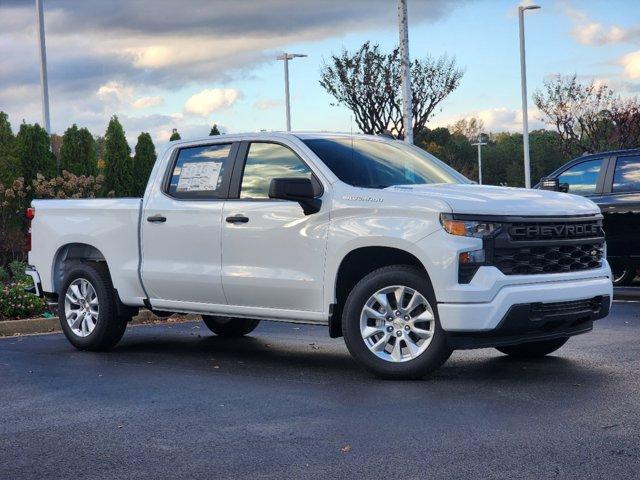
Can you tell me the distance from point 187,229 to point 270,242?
1.00 metres

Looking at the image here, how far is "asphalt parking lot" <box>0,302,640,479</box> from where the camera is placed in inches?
225

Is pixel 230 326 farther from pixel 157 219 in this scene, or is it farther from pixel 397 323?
pixel 397 323

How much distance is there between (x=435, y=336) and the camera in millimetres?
8094

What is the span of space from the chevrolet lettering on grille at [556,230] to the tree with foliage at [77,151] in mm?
19006

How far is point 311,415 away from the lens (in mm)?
7043

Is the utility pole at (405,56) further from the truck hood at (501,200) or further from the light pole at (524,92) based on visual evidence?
the light pole at (524,92)

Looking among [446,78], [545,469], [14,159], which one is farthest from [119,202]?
[446,78]

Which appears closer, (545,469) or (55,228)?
(545,469)

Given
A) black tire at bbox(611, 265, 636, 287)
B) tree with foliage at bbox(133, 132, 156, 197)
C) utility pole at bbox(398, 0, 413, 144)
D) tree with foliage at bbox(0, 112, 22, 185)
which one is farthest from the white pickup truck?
tree with foliage at bbox(133, 132, 156, 197)

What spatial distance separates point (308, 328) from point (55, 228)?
3143 mm

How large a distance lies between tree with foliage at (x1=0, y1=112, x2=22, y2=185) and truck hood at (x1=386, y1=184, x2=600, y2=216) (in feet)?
57.3

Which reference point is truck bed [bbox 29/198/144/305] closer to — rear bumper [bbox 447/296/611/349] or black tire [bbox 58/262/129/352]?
black tire [bbox 58/262/129/352]

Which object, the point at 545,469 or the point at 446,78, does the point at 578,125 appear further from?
the point at 545,469

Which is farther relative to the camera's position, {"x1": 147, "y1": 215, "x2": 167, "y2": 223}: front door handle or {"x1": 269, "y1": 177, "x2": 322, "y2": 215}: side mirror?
{"x1": 147, "y1": 215, "x2": 167, "y2": 223}: front door handle
